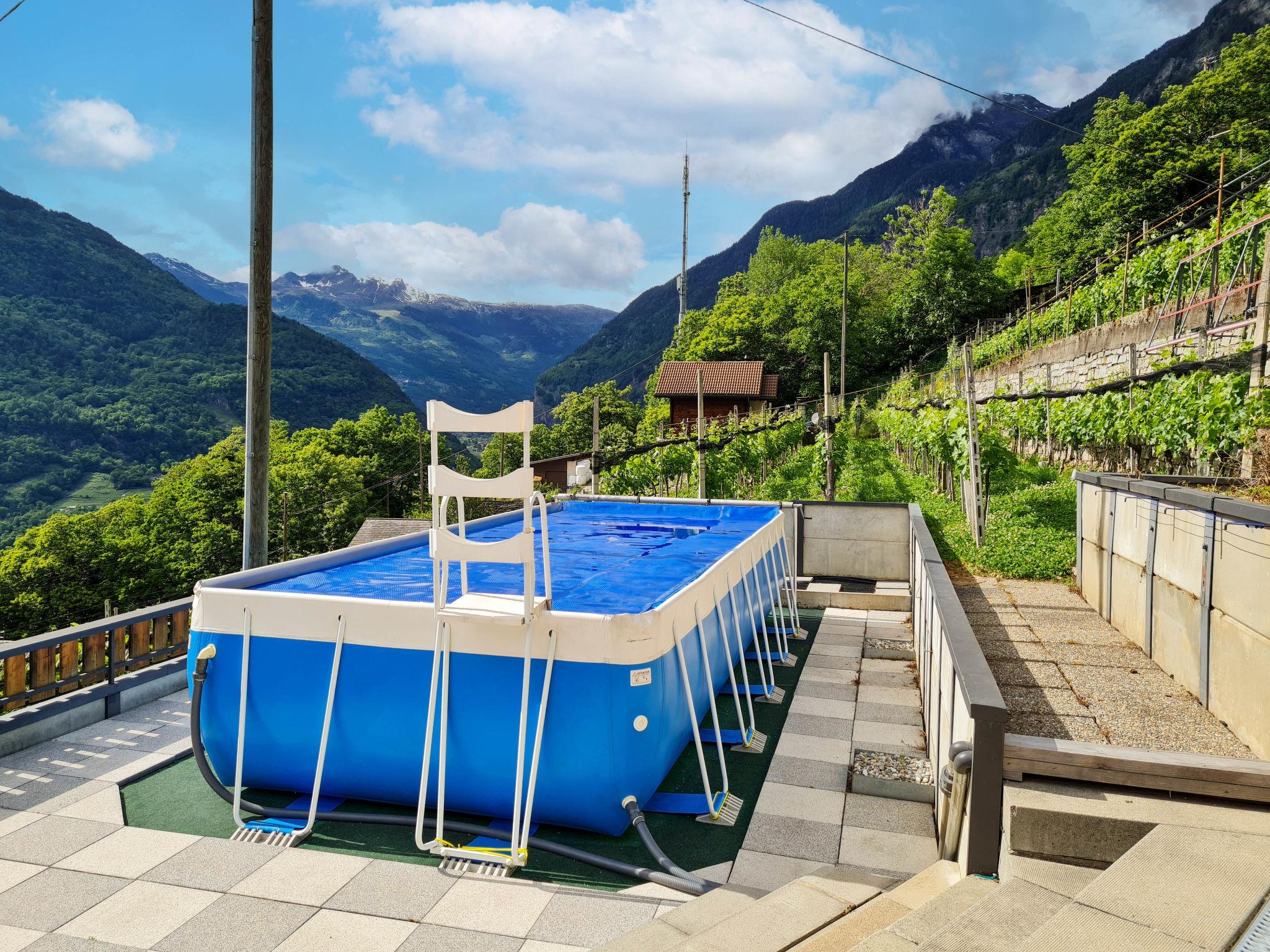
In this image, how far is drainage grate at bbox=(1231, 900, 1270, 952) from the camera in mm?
1562

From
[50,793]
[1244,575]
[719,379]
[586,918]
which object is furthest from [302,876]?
[719,379]

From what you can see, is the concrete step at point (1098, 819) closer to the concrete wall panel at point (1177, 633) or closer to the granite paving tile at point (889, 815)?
the granite paving tile at point (889, 815)

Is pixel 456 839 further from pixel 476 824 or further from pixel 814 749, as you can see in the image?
pixel 814 749

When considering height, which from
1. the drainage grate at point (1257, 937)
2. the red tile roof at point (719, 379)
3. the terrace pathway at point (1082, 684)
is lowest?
the terrace pathway at point (1082, 684)

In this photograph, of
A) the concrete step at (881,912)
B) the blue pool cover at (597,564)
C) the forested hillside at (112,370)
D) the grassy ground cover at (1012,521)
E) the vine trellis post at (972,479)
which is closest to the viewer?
the concrete step at (881,912)

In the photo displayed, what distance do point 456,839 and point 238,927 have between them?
3.11ft

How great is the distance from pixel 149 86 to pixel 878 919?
179742 mm

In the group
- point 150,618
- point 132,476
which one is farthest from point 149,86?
point 150,618

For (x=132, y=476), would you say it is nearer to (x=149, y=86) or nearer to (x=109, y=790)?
(x=109, y=790)

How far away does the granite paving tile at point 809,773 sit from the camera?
4062 mm

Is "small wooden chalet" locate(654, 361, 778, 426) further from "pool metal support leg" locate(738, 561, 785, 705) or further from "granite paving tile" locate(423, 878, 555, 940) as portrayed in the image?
"granite paving tile" locate(423, 878, 555, 940)

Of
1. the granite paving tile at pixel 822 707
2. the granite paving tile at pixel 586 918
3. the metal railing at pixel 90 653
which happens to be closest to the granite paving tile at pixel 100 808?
the metal railing at pixel 90 653

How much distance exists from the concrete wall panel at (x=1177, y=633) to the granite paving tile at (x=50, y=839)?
4905mm

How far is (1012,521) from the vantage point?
28.7 feet
